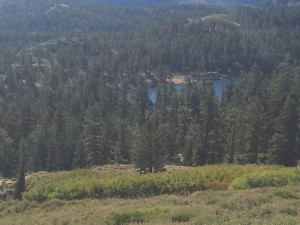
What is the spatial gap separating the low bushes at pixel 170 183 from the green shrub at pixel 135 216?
1027 centimetres

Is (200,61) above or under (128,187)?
under

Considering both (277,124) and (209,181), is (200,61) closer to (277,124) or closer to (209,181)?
(277,124)

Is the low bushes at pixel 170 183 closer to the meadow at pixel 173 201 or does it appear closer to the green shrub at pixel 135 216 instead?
the meadow at pixel 173 201

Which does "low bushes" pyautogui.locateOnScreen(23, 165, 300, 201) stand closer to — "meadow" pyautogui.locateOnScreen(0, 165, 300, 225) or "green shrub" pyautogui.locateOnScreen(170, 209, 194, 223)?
"meadow" pyautogui.locateOnScreen(0, 165, 300, 225)

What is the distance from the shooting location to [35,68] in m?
184

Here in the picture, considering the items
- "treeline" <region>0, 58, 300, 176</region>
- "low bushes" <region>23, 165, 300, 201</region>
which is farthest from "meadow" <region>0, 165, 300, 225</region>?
"treeline" <region>0, 58, 300, 176</region>

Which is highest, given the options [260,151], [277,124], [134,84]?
[277,124]

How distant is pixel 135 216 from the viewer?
18.8 m

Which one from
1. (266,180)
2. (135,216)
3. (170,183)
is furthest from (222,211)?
(170,183)

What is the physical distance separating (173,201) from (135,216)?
388cm

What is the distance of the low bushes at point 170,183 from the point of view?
28703 mm

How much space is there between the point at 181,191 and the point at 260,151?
Result: 36649 mm

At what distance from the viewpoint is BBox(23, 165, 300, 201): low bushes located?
94.2ft

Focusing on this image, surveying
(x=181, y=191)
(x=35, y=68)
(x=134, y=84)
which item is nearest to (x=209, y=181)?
Answer: (x=181, y=191)
